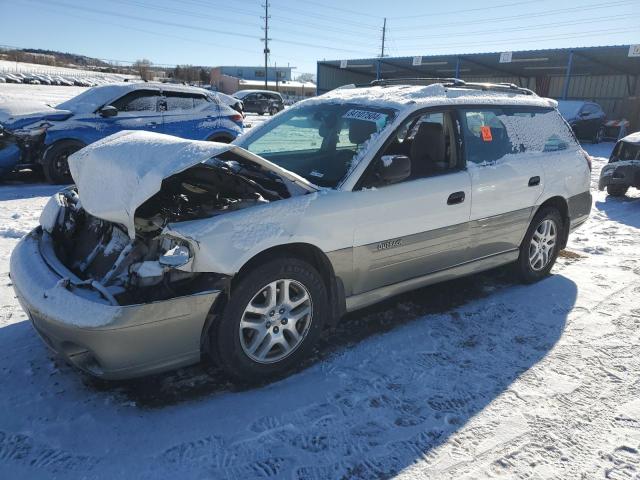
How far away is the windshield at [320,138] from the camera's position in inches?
135

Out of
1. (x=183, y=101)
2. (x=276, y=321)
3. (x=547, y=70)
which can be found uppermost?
(x=547, y=70)

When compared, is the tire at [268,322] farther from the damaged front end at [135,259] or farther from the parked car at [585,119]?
the parked car at [585,119]

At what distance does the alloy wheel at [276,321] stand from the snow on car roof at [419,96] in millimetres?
Answer: 1609

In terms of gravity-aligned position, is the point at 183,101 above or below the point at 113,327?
above

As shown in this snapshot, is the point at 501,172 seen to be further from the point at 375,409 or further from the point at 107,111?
the point at 107,111

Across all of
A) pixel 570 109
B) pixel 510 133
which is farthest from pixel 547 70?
pixel 510 133

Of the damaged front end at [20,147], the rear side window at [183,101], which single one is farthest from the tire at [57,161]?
the rear side window at [183,101]

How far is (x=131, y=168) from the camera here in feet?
9.05

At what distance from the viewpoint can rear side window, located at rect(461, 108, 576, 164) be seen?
396 cm

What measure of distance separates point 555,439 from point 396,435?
85 cm

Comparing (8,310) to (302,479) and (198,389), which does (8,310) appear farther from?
(302,479)

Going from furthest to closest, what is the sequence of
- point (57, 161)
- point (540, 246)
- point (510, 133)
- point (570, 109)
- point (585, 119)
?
point (570, 109) < point (585, 119) < point (57, 161) < point (540, 246) < point (510, 133)

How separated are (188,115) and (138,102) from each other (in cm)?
89

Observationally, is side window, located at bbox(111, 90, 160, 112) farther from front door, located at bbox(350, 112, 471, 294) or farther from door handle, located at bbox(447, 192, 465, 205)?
door handle, located at bbox(447, 192, 465, 205)
